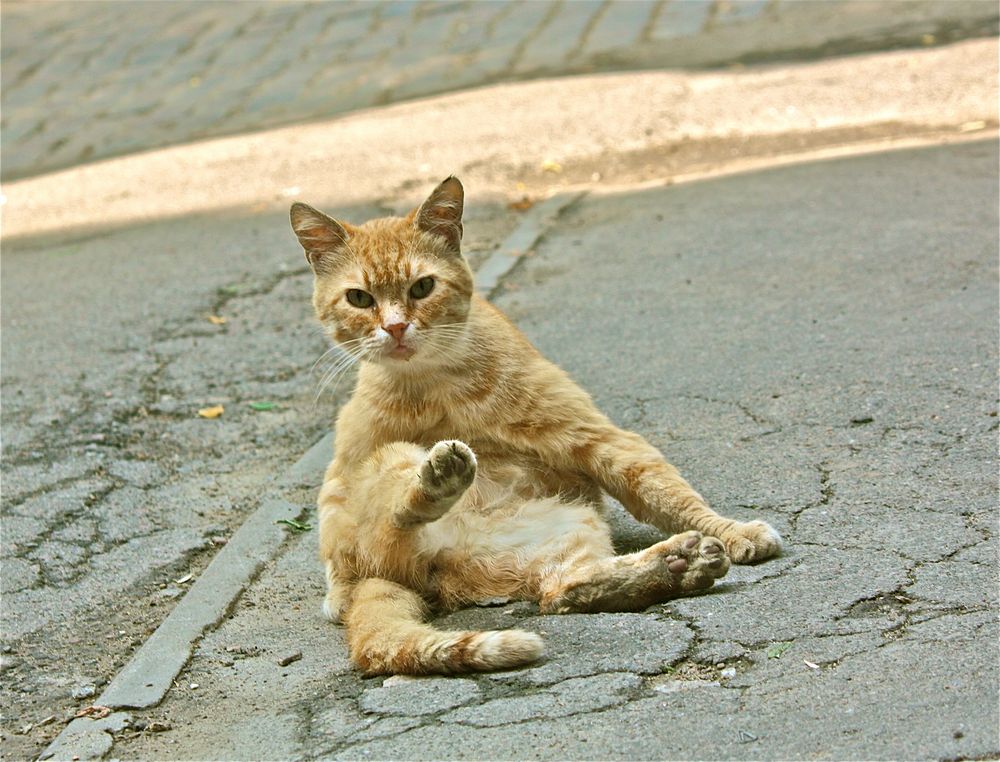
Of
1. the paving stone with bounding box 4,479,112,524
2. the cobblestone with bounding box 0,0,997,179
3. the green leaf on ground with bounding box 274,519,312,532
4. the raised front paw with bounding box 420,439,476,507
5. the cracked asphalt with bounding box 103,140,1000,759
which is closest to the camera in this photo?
the cracked asphalt with bounding box 103,140,1000,759

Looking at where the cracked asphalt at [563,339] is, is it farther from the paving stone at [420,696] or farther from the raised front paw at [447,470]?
the raised front paw at [447,470]

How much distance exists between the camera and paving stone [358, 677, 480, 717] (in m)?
3.44

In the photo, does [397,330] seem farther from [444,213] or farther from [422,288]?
[444,213]

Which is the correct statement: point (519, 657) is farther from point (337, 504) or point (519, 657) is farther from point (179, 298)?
point (179, 298)

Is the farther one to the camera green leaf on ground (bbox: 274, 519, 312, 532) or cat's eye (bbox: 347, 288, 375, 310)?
green leaf on ground (bbox: 274, 519, 312, 532)

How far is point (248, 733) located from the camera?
357 centimetres

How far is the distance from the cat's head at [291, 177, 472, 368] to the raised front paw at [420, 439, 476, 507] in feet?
2.05

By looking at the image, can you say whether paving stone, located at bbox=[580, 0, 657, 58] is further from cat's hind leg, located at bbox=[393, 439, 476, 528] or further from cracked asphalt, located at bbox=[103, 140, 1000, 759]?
cat's hind leg, located at bbox=[393, 439, 476, 528]

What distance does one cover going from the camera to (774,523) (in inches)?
170

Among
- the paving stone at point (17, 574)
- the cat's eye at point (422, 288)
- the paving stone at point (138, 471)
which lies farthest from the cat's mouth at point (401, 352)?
the paving stone at point (138, 471)

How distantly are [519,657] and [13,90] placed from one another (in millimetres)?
11030

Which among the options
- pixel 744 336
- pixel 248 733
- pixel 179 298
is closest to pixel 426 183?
pixel 179 298

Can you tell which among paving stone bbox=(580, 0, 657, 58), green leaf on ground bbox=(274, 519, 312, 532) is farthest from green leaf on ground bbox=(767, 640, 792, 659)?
paving stone bbox=(580, 0, 657, 58)

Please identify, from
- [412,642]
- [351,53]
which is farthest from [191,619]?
[351,53]
